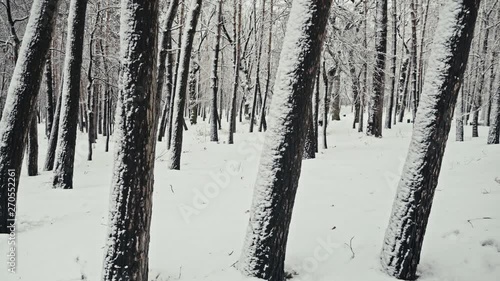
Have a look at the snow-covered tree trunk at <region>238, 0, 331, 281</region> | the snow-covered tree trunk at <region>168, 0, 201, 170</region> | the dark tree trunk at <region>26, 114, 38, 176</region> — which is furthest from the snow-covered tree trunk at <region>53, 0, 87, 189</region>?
the snow-covered tree trunk at <region>238, 0, 331, 281</region>

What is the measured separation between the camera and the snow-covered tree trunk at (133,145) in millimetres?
3088

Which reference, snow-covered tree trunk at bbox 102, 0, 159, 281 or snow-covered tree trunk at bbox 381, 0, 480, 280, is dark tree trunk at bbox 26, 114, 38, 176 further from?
snow-covered tree trunk at bbox 381, 0, 480, 280

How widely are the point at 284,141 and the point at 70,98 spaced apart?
655 centimetres

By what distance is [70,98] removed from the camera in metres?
7.83

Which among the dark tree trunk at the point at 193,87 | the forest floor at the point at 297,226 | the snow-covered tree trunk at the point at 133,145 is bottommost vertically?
the forest floor at the point at 297,226

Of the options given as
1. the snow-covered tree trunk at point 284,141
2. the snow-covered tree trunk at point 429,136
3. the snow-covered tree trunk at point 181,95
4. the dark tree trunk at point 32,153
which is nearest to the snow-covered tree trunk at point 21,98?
the snow-covered tree trunk at point 284,141

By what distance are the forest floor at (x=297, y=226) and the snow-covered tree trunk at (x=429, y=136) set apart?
1.33 feet

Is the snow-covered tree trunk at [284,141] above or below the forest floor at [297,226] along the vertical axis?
above

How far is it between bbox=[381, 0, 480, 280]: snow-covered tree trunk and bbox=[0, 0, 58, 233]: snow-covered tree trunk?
19.6 feet

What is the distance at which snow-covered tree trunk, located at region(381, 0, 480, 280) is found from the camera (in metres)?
3.64

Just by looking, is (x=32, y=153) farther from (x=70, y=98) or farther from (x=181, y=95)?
(x=181, y=95)

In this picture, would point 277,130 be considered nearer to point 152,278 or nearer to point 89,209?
point 152,278

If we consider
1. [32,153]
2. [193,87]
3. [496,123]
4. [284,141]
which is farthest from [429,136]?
[193,87]

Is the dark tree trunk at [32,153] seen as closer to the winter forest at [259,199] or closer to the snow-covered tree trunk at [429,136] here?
the winter forest at [259,199]
